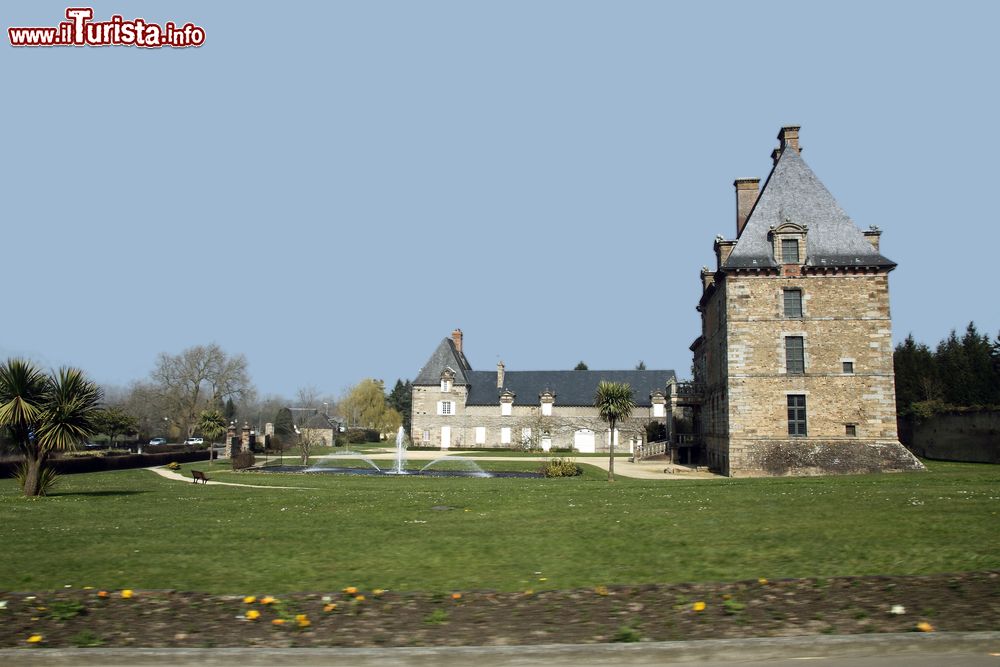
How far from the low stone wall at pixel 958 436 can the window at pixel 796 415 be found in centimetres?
1167

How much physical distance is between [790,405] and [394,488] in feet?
59.1

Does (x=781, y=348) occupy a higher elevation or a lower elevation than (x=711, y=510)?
higher

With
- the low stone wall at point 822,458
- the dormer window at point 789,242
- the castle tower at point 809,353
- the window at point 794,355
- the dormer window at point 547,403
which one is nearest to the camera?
the low stone wall at point 822,458

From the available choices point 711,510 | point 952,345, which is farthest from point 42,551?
point 952,345

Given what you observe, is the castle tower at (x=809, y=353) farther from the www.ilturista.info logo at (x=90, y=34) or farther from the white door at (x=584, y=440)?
the white door at (x=584, y=440)

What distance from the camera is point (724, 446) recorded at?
33781 mm

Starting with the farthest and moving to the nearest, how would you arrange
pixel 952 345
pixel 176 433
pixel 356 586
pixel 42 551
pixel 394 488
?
1. pixel 176 433
2. pixel 952 345
3. pixel 394 488
4. pixel 42 551
5. pixel 356 586

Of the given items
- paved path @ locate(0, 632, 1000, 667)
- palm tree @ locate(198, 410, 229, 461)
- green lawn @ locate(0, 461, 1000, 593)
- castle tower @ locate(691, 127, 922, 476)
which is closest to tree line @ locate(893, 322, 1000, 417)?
castle tower @ locate(691, 127, 922, 476)

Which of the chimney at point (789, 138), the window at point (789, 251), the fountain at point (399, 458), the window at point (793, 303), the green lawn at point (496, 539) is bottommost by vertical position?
the fountain at point (399, 458)

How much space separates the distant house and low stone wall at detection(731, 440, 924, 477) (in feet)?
107

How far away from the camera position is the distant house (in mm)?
65438

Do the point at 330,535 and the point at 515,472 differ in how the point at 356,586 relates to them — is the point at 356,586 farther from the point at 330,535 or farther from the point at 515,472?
the point at 515,472

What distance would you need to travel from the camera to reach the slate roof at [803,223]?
32.0 m

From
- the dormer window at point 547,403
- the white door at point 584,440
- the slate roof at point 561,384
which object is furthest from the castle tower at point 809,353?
the slate roof at point 561,384
